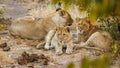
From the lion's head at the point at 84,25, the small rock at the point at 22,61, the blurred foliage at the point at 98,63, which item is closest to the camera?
the blurred foliage at the point at 98,63

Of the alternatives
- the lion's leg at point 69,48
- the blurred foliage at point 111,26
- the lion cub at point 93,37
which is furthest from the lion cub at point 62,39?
the blurred foliage at point 111,26

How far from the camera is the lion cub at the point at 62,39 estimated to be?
8289mm

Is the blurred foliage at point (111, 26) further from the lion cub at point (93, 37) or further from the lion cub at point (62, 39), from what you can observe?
the lion cub at point (62, 39)

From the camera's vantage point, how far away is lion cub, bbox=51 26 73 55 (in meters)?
8.29

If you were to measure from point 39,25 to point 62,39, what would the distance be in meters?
1.40

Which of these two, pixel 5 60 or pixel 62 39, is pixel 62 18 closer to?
pixel 62 39

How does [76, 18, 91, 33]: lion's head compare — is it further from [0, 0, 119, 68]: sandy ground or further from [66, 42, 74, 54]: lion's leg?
[66, 42, 74, 54]: lion's leg

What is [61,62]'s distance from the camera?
25.2ft

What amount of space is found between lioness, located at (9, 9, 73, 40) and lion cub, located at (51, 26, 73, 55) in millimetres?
890

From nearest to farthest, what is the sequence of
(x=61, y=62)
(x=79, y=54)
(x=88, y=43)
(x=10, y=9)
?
(x=61, y=62) < (x=79, y=54) < (x=88, y=43) < (x=10, y=9)

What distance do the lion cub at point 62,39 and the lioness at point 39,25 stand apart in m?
0.89

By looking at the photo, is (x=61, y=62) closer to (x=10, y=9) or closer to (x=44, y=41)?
(x=44, y=41)

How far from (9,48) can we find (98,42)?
2040 millimetres

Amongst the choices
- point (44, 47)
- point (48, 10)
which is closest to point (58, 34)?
point (44, 47)
